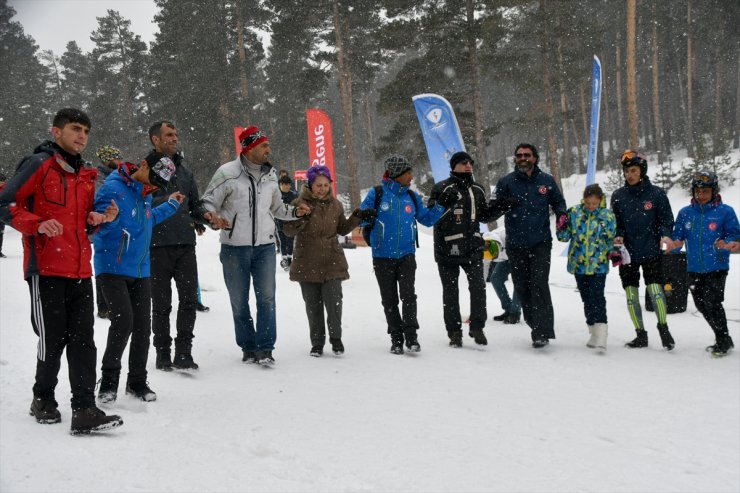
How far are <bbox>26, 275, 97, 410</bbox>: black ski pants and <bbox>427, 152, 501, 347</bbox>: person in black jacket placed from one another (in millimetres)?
3765

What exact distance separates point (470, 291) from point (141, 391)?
3.55 m

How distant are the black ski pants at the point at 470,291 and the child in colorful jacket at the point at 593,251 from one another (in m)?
1.08

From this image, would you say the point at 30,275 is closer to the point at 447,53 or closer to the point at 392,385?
the point at 392,385

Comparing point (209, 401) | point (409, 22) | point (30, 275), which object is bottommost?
point (209, 401)

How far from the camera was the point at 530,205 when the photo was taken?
21.0ft

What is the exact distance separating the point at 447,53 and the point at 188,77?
16851 millimetres

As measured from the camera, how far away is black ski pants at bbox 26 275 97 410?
3424mm

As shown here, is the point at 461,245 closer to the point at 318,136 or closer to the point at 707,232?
the point at 707,232

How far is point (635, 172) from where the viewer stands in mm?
6387

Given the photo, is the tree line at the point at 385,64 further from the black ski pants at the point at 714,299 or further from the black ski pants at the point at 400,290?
the black ski pants at the point at 400,290

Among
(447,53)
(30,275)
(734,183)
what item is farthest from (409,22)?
(30,275)

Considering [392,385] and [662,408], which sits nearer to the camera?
[662,408]

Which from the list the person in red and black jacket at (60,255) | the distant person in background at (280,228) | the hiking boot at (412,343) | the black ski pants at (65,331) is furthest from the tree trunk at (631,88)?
the black ski pants at (65,331)

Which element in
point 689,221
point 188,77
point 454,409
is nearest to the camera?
point 454,409
